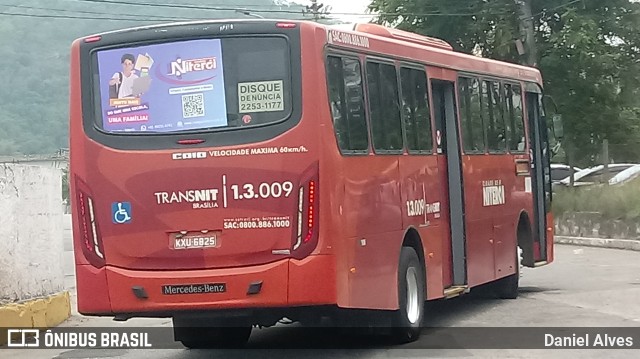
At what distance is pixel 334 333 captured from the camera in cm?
1256

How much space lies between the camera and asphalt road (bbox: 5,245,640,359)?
10.8 metres

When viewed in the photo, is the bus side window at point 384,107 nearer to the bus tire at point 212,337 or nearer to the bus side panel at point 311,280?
the bus side panel at point 311,280

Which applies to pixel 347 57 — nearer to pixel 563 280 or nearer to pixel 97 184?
pixel 97 184

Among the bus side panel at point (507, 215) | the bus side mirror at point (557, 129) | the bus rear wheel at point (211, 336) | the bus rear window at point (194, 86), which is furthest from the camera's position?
the bus side mirror at point (557, 129)

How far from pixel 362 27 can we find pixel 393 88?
0.78 metres

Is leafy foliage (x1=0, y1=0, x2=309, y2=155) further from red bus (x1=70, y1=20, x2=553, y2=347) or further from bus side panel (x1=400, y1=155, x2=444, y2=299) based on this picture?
red bus (x1=70, y1=20, x2=553, y2=347)

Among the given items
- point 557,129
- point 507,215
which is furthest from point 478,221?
point 557,129

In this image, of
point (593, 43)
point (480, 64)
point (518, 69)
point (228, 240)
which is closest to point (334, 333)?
point (228, 240)

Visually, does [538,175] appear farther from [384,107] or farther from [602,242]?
[602,242]

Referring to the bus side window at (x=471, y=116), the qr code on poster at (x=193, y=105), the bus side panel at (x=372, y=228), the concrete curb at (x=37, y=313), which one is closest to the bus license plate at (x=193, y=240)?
the qr code on poster at (x=193, y=105)

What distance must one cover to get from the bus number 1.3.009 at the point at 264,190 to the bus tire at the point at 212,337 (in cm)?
252

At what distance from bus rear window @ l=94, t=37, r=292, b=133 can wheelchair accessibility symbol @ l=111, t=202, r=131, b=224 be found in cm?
67

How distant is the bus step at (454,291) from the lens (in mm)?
12983

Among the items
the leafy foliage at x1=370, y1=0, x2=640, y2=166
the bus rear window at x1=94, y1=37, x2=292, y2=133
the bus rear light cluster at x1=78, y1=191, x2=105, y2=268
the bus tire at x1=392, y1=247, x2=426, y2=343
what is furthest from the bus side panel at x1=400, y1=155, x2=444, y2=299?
the leafy foliage at x1=370, y1=0, x2=640, y2=166
